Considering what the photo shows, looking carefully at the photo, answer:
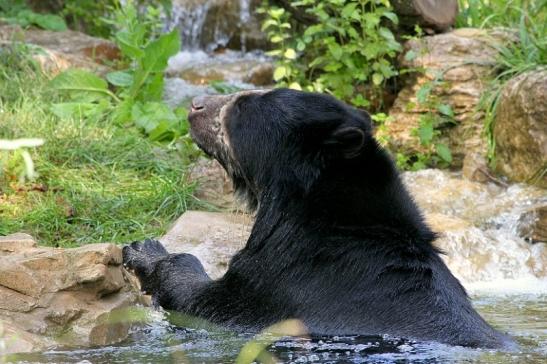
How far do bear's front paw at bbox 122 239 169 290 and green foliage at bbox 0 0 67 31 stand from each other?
6.79 meters

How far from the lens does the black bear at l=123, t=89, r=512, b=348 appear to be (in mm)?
4746

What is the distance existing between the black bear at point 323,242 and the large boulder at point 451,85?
506 centimetres

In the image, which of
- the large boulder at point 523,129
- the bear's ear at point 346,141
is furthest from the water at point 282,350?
the large boulder at point 523,129

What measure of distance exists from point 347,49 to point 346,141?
19.1 ft

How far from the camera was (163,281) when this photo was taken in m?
5.86

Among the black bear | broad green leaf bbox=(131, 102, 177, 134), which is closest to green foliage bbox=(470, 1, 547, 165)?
broad green leaf bbox=(131, 102, 177, 134)

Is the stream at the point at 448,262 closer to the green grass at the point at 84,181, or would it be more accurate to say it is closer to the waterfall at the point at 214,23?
the waterfall at the point at 214,23

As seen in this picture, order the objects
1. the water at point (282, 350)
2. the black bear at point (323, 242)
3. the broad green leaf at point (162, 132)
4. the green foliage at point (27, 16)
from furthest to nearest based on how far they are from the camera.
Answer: the green foliage at point (27, 16), the broad green leaf at point (162, 132), the black bear at point (323, 242), the water at point (282, 350)

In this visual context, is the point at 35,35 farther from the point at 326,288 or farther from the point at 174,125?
the point at 326,288

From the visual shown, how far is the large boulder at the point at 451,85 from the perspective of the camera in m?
10.4

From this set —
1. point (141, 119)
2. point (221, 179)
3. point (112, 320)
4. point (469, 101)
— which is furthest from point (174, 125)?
point (112, 320)

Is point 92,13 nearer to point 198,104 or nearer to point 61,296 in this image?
point 198,104

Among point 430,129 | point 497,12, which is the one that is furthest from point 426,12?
point 430,129

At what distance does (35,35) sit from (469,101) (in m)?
5.44
